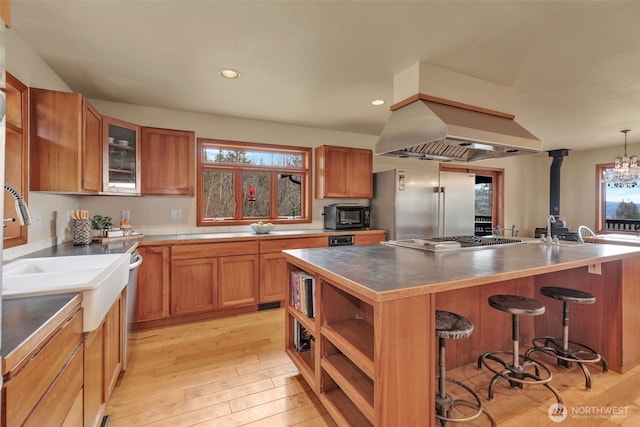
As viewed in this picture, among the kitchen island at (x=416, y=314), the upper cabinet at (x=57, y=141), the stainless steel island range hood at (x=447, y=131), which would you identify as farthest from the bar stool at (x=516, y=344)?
the upper cabinet at (x=57, y=141)

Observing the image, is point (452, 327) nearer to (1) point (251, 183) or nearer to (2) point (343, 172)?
(2) point (343, 172)

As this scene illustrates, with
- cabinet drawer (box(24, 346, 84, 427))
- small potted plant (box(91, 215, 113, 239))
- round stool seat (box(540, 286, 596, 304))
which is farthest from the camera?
small potted plant (box(91, 215, 113, 239))

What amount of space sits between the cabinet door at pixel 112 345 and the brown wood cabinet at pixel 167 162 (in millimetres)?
1632

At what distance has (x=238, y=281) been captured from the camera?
3.30 m

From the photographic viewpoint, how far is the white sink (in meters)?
1.24

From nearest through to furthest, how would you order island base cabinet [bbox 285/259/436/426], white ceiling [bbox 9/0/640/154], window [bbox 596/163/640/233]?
island base cabinet [bbox 285/259/436/426]
white ceiling [bbox 9/0/640/154]
window [bbox 596/163/640/233]

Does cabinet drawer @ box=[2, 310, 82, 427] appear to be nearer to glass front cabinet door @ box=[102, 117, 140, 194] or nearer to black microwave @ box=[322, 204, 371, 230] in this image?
glass front cabinet door @ box=[102, 117, 140, 194]

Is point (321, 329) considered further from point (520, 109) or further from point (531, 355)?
point (520, 109)

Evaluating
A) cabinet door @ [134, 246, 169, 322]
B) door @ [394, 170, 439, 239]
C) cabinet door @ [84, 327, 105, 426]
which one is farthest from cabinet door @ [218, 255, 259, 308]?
door @ [394, 170, 439, 239]

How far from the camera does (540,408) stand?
179 cm

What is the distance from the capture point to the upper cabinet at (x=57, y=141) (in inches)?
84.7

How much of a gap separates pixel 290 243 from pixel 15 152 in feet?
8.06

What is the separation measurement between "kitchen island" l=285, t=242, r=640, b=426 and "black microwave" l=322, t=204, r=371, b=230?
176cm

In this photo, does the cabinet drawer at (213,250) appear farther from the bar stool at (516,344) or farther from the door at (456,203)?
the door at (456,203)
